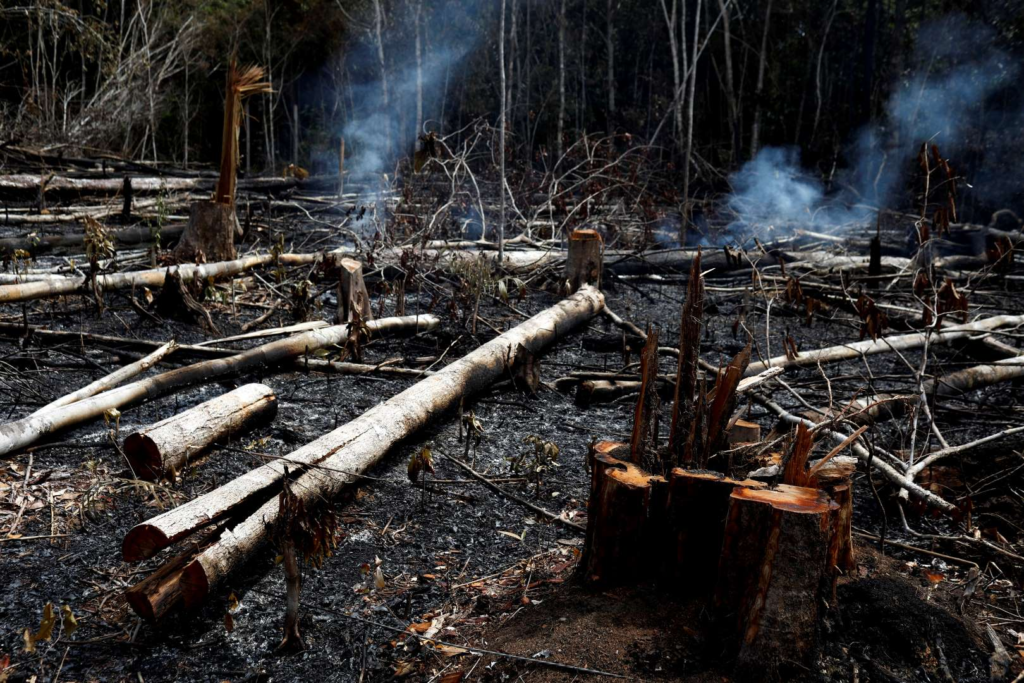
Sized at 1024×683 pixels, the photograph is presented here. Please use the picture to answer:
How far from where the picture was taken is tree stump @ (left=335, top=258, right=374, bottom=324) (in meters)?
5.82

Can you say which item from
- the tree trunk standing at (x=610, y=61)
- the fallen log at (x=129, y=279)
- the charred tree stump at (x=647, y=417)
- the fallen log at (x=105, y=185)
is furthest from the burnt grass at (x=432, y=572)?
the tree trunk standing at (x=610, y=61)

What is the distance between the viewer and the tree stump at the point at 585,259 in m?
7.03

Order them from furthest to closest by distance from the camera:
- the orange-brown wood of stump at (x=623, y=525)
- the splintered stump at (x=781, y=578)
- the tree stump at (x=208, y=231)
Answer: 1. the tree stump at (x=208, y=231)
2. the orange-brown wood of stump at (x=623, y=525)
3. the splintered stump at (x=781, y=578)

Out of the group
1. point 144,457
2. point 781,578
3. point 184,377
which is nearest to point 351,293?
point 184,377

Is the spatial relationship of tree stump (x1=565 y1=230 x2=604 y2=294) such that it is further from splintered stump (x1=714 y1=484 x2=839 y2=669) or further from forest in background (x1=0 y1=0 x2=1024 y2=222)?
forest in background (x1=0 y1=0 x2=1024 y2=222)

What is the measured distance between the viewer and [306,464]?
2916 mm

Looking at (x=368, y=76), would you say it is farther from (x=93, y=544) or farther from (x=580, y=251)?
(x=93, y=544)

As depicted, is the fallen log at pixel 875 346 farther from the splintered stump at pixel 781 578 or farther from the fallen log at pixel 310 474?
the splintered stump at pixel 781 578

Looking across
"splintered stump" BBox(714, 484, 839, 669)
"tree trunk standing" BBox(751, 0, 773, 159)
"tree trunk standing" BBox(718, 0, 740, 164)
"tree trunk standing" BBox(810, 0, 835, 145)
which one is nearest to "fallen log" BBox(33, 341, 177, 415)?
"splintered stump" BBox(714, 484, 839, 669)

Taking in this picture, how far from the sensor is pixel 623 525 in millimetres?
2381

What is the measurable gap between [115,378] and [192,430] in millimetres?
1135

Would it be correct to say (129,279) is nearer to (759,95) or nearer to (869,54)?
(759,95)

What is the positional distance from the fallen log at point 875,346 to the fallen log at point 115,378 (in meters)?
3.76

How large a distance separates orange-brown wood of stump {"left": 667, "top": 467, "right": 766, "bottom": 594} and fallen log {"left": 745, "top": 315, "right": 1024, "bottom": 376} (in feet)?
9.14
